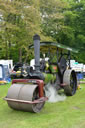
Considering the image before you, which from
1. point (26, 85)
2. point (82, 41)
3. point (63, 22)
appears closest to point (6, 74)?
point (26, 85)

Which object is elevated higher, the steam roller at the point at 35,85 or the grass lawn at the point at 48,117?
the steam roller at the point at 35,85

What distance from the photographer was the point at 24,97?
3.67 metres

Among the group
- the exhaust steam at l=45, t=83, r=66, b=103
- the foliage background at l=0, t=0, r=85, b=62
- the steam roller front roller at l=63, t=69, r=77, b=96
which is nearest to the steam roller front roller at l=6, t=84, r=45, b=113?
the exhaust steam at l=45, t=83, r=66, b=103

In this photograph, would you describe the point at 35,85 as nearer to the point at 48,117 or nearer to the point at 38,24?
the point at 48,117

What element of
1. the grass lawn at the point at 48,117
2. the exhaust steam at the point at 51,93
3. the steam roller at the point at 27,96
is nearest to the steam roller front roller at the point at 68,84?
the exhaust steam at the point at 51,93

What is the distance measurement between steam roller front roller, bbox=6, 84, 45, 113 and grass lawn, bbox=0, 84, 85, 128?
151 mm

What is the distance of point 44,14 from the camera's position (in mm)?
17516

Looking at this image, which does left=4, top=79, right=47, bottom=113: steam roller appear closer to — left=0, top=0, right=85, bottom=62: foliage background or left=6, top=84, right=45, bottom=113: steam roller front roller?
left=6, top=84, right=45, bottom=113: steam roller front roller

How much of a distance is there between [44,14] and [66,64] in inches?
500

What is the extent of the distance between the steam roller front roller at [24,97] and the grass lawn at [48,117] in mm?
151

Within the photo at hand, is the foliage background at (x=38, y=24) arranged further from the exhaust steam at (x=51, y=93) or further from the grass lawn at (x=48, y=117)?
the grass lawn at (x=48, y=117)

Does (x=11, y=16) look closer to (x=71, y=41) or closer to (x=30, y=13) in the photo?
(x=30, y=13)

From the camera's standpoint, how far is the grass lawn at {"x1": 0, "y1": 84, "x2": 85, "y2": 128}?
3113mm

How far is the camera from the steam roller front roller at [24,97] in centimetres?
361
